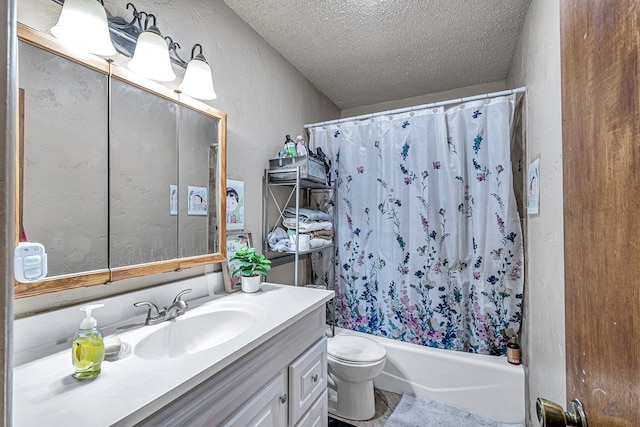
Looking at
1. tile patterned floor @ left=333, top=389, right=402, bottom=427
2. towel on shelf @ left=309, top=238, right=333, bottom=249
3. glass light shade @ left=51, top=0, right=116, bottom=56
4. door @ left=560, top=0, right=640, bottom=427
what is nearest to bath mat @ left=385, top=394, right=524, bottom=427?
tile patterned floor @ left=333, top=389, right=402, bottom=427

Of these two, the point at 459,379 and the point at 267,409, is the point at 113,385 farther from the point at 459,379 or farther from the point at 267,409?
the point at 459,379

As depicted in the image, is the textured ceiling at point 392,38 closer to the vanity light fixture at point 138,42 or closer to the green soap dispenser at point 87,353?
the vanity light fixture at point 138,42

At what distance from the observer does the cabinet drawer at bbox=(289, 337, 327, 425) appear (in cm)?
111

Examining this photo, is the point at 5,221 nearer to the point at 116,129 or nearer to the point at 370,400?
the point at 116,129

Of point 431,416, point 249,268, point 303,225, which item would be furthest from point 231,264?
point 431,416

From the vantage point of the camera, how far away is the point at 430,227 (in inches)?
77.7

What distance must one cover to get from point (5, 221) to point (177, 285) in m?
1.07

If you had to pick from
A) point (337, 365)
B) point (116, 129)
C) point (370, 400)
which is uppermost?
point (116, 129)

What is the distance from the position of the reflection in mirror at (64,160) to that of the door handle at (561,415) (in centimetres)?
124

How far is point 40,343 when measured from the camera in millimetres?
837

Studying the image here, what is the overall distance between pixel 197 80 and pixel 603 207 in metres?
1.43

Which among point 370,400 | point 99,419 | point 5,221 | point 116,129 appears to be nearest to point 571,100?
point 5,221

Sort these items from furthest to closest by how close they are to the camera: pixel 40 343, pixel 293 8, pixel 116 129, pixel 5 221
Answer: pixel 293 8 < pixel 116 129 < pixel 40 343 < pixel 5 221

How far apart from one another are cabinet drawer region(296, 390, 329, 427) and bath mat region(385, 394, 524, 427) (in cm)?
59
